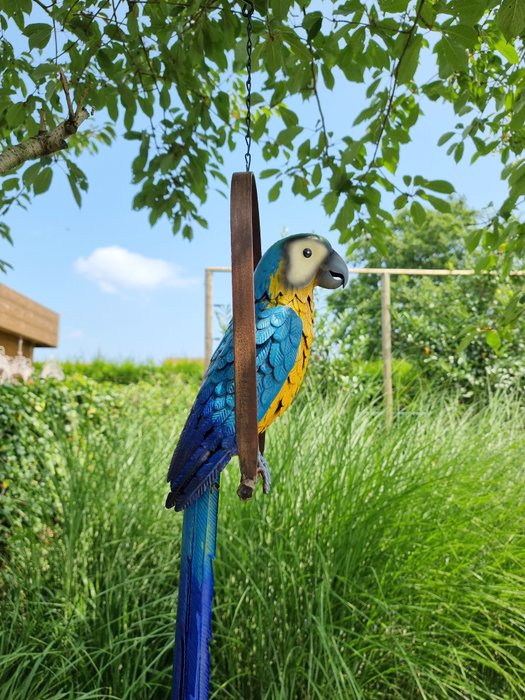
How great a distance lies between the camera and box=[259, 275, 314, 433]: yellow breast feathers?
123cm

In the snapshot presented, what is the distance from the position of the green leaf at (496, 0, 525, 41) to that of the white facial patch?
21.3 inches

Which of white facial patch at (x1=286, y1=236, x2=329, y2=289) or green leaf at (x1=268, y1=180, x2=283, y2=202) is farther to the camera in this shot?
green leaf at (x1=268, y1=180, x2=283, y2=202)

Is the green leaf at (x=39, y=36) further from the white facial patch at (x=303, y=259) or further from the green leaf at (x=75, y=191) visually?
the white facial patch at (x=303, y=259)

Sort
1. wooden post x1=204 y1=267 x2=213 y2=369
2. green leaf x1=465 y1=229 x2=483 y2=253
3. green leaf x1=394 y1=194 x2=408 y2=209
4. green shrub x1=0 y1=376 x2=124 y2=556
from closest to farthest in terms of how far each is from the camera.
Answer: green leaf x1=394 y1=194 x2=408 y2=209
green leaf x1=465 y1=229 x2=483 y2=253
green shrub x1=0 y1=376 x2=124 y2=556
wooden post x1=204 y1=267 x2=213 y2=369

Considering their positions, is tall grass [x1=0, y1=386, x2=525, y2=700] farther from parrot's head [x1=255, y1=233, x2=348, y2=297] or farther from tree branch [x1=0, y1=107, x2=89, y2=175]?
tree branch [x1=0, y1=107, x2=89, y2=175]

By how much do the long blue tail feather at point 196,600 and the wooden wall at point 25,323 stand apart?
3.45 metres

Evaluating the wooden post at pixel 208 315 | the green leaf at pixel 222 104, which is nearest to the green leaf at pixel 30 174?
the green leaf at pixel 222 104

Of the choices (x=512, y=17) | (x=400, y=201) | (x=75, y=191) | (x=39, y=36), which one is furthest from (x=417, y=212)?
(x=39, y=36)

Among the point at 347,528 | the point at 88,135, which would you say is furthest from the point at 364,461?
Result: the point at 88,135

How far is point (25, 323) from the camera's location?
4711 mm

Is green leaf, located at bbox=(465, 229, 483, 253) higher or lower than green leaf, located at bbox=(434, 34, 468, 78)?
lower

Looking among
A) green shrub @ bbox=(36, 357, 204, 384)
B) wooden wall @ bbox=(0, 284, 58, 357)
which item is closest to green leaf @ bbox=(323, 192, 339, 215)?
wooden wall @ bbox=(0, 284, 58, 357)

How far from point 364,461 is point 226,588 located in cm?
74

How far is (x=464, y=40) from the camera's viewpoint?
140cm
